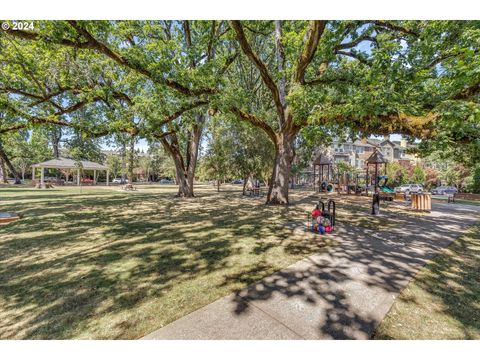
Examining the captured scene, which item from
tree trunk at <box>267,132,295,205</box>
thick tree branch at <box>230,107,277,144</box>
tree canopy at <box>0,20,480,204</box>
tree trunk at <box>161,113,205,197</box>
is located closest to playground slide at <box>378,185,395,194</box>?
tree canopy at <box>0,20,480,204</box>

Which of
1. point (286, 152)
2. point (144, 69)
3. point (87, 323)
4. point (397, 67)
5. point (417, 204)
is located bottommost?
point (87, 323)

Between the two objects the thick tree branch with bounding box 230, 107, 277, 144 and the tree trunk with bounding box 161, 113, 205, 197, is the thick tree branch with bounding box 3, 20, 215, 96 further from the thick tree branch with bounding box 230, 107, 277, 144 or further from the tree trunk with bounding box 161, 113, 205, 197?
the tree trunk with bounding box 161, 113, 205, 197

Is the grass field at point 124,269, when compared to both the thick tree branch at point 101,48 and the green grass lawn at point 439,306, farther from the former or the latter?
the thick tree branch at point 101,48

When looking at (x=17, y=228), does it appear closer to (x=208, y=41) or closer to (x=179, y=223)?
(x=179, y=223)

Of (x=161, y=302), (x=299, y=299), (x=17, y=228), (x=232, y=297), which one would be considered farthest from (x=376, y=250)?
(x=17, y=228)

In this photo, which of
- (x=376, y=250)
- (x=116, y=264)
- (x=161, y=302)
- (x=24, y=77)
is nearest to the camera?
(x=161, y=302)

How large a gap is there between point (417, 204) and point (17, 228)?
18854 mm

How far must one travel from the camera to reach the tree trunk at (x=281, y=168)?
12805mm

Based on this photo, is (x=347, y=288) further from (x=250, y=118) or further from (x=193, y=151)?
(x=193, y=151)

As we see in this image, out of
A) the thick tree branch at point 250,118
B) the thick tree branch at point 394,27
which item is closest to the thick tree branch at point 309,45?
the thick tree branch at point 250,118

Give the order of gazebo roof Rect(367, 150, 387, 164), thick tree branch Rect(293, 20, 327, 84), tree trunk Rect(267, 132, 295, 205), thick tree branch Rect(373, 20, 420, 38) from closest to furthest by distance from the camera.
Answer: thick tree branch Rect(293, 20, 327, 84)
thick tree branch Rect(373, 20, 420, 38)
tree trunk Rect(267, 132, 295, 205)
gazebo roof Rect(367, 150, 387, 164)

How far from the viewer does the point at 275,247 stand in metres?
5.68

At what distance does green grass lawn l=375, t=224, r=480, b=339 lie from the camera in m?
2.70

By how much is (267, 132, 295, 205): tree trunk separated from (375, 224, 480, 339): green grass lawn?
340 inches
